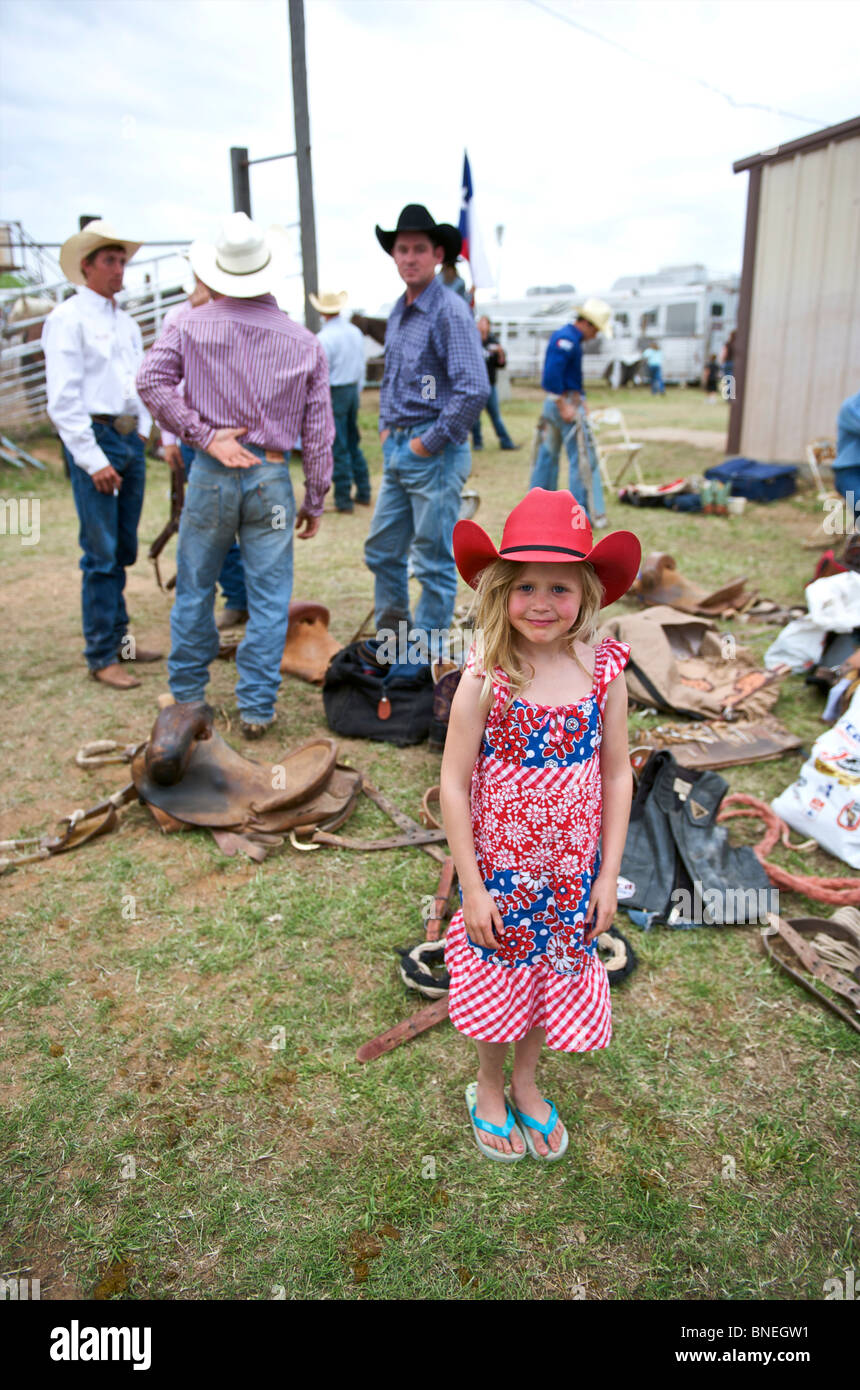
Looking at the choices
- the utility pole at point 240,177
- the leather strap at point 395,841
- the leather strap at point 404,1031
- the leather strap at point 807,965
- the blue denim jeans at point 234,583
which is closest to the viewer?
the leather strap at point 404,1031

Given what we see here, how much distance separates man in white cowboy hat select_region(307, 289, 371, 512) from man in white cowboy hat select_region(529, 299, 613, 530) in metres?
2.17

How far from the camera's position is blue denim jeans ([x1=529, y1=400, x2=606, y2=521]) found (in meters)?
7.98

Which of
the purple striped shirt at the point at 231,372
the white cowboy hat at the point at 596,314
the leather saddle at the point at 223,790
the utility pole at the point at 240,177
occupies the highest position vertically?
the utility pole at the point at 240,177

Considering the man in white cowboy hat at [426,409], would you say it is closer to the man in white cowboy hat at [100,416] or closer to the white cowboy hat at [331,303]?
the man in white cowboy hat at [100,416]

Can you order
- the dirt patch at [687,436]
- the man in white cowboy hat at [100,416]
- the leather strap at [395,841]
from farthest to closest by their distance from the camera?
the dirt patch at [687,436]
the man in white cowboy hat at [100,416]
the leather strap at [395,841]

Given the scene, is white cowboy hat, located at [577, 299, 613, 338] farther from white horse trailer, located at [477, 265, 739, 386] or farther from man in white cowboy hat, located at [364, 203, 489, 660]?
white horse trailer, located at [477, 265, 739, 386]

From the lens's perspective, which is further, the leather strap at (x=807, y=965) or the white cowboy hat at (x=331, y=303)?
the white cowboy hat at (x=331, y=303)

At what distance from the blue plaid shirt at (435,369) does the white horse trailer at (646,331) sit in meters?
26.5

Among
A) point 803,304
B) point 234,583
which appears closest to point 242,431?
point 234,583

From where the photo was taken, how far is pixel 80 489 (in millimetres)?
4562

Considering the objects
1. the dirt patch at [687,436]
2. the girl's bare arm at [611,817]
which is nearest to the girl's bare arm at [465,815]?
the girl's bare arm at [611,817]

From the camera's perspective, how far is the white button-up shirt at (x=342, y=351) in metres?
8.80

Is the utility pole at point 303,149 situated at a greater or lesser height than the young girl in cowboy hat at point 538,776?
greater
